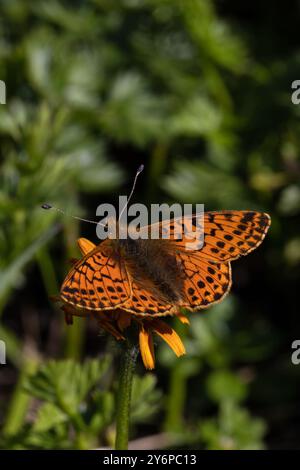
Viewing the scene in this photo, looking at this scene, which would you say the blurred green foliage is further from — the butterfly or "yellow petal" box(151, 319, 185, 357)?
"yellow petal" box(151, 319, 185, 357)

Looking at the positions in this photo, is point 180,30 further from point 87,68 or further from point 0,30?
point 0,30

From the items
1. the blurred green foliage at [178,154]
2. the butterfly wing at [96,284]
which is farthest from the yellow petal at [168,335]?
the blurred green foliage at [178,154]

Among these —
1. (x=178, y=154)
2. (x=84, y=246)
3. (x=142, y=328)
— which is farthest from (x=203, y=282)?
(x=178, y=154)

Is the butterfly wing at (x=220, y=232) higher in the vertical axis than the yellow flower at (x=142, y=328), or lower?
higher

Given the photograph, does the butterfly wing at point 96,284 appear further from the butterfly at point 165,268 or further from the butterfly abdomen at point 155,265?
the butterfly abdomen at point 155,265

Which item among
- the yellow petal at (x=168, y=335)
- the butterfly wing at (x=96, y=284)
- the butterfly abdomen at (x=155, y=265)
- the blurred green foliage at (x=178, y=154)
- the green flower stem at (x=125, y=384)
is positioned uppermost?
the blurred green foliage at (x=178, y=154)

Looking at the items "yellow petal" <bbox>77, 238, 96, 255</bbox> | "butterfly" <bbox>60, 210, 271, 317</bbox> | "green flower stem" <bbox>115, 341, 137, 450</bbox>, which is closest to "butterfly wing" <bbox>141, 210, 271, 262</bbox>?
"butterfly" <bbox>60, 210, 271, 317</bbox>

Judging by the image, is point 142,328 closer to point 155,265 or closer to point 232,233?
point 155,265
